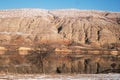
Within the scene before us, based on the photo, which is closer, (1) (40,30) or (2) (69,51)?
(2) (69,51)

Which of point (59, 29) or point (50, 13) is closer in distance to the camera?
point (59, 29)

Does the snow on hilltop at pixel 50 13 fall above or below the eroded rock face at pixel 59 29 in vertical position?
above

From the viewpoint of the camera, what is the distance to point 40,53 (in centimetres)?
6688

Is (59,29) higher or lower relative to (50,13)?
lower

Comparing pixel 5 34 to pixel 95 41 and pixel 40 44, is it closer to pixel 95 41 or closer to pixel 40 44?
pixel 40 44

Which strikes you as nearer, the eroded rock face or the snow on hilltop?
the eroded rock face

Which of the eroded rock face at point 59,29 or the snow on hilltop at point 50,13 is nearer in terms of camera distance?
the eroded rock face at point 59,29

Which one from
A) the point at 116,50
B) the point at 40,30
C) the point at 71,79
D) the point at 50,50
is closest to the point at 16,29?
the point at 40,30

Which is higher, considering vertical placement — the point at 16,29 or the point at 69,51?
the point at 16,29

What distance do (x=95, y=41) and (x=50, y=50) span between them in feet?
46.1

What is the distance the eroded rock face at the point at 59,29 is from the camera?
263ft

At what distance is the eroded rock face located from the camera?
3152 inches

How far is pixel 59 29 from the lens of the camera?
88250 millimetres

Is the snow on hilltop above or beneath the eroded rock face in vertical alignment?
above
